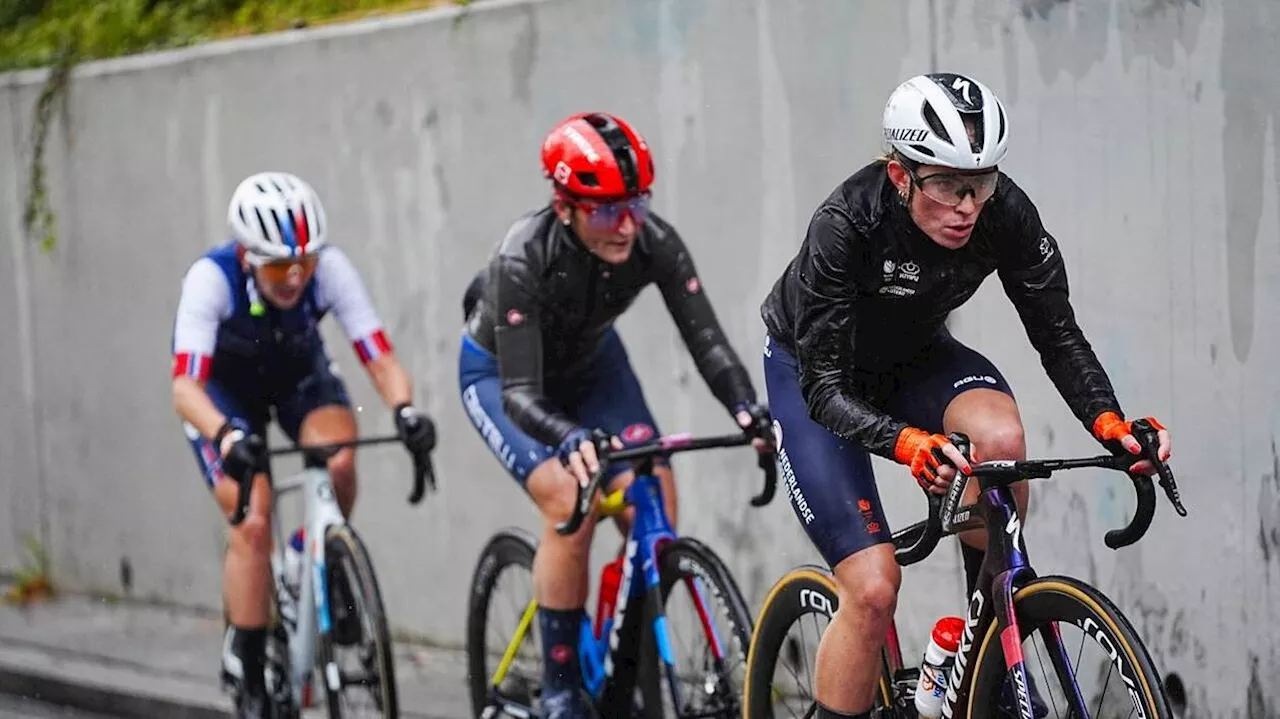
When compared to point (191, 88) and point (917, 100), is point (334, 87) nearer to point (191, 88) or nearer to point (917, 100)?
point (191, 88)

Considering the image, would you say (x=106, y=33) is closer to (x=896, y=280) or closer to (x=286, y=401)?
(x=286, y=401)

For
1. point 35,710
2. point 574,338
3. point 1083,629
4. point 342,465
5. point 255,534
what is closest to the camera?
point 1083,629

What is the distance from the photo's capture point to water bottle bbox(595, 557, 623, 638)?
20.4 ft

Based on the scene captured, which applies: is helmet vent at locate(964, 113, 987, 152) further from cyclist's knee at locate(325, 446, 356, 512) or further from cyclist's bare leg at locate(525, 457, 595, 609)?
cyclist's knee at locate(325, 446, 356, 512)

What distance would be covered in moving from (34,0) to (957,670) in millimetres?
9884

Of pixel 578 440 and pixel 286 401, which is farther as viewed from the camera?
pixel 286 401

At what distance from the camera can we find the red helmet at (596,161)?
236 inches

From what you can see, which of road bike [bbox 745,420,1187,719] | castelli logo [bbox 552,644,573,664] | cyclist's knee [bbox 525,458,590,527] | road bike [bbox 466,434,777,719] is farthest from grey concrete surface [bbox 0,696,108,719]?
road bike [bbox 745,420,1187,719]

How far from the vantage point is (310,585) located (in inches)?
275

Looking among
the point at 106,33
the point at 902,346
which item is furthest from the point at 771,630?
the point at 106,33

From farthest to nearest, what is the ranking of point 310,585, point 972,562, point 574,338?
point 310,585 < point 574,338 < point 972,562

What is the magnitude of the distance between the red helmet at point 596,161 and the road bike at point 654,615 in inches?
31.1

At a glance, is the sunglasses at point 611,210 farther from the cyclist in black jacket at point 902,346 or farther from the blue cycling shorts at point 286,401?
the blue cycling shorts at point 286,401

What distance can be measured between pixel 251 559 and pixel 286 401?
0.67 meters
